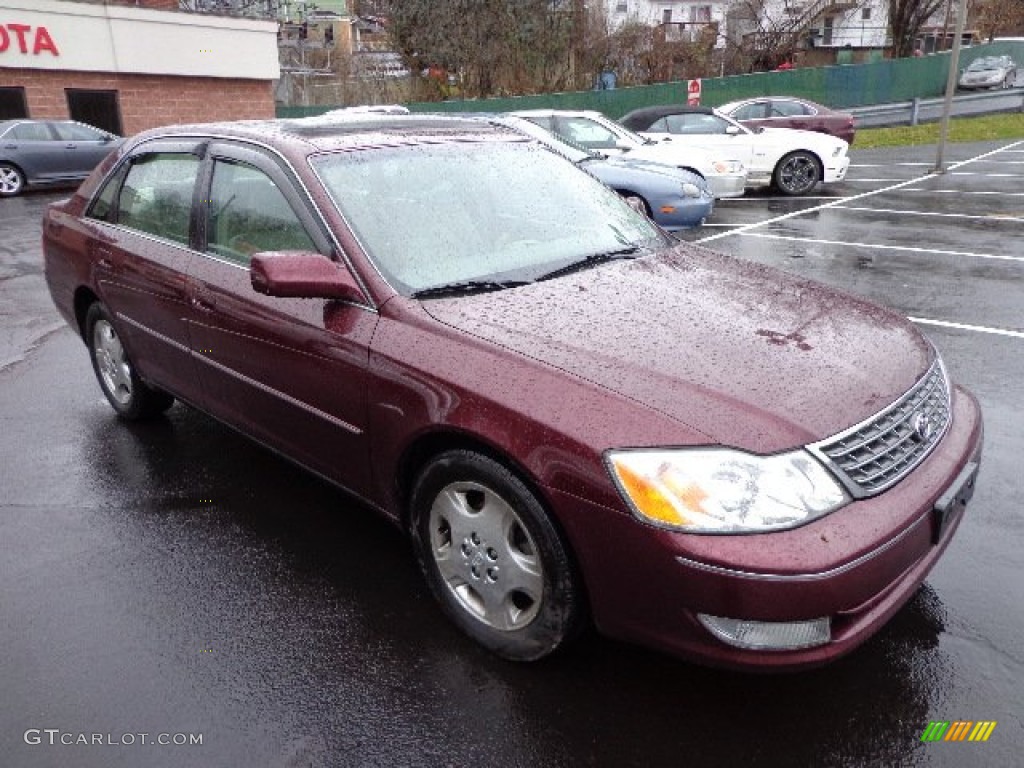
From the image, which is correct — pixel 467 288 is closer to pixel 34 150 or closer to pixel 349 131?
pixel 349 131

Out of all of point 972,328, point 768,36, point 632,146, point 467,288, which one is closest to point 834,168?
point 632,146

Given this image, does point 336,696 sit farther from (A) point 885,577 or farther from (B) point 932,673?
(B) point 932,673

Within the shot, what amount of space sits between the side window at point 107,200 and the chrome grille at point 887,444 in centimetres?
388

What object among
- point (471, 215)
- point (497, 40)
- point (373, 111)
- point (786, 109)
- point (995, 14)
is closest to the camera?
point (471, 215)

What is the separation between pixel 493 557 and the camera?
2703 millimetres

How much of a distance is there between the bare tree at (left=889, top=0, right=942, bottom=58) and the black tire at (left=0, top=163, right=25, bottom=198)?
3731 cm

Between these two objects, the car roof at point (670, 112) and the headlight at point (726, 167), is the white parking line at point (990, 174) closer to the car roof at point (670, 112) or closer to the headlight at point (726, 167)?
the car roof at point (670, 112)

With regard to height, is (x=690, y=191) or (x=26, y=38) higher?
(x=26, y=38)

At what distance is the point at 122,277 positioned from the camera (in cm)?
426

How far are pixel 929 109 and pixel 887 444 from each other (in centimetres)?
3037

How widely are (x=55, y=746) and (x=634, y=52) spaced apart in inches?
1515

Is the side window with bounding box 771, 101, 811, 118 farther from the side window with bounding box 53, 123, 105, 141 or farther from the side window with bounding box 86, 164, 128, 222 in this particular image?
the side window with bounding box 86, 164, 128, 222

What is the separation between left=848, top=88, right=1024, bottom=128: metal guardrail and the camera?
27.2 metres

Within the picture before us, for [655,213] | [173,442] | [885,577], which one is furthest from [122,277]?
[655,213]
